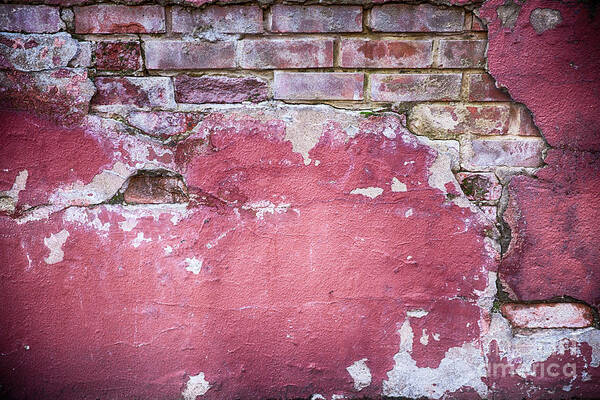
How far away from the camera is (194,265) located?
4.42 ft

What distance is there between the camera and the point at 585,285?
1332mm

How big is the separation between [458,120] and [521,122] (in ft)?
0.67

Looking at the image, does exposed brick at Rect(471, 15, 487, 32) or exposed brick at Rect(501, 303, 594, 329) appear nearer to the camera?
exposed brick at Rect(471, 15, 487, 32)

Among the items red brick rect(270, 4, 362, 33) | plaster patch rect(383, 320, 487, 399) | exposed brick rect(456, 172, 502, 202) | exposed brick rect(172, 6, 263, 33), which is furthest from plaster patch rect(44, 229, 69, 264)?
exposed brick rect(456, 172, 502, 202)

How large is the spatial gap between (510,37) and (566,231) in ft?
2.20

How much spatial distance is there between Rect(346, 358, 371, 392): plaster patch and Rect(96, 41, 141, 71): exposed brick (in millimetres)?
1284

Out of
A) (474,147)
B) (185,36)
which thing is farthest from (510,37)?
(185,36)

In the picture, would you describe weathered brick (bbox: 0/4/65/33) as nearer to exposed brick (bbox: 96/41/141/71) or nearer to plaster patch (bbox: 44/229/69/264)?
exposed brick (bbox: 96/41/141/71)

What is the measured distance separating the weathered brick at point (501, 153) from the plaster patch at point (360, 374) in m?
0.79

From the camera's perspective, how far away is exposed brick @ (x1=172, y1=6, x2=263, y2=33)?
4.06 ft

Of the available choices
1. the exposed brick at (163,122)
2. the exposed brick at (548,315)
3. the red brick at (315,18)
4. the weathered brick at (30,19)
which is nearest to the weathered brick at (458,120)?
the red brick at (315,18)

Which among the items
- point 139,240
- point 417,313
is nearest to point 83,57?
point 139,240

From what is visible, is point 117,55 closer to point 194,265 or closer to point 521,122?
point 194,265

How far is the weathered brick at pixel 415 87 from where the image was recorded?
1.27 meters
